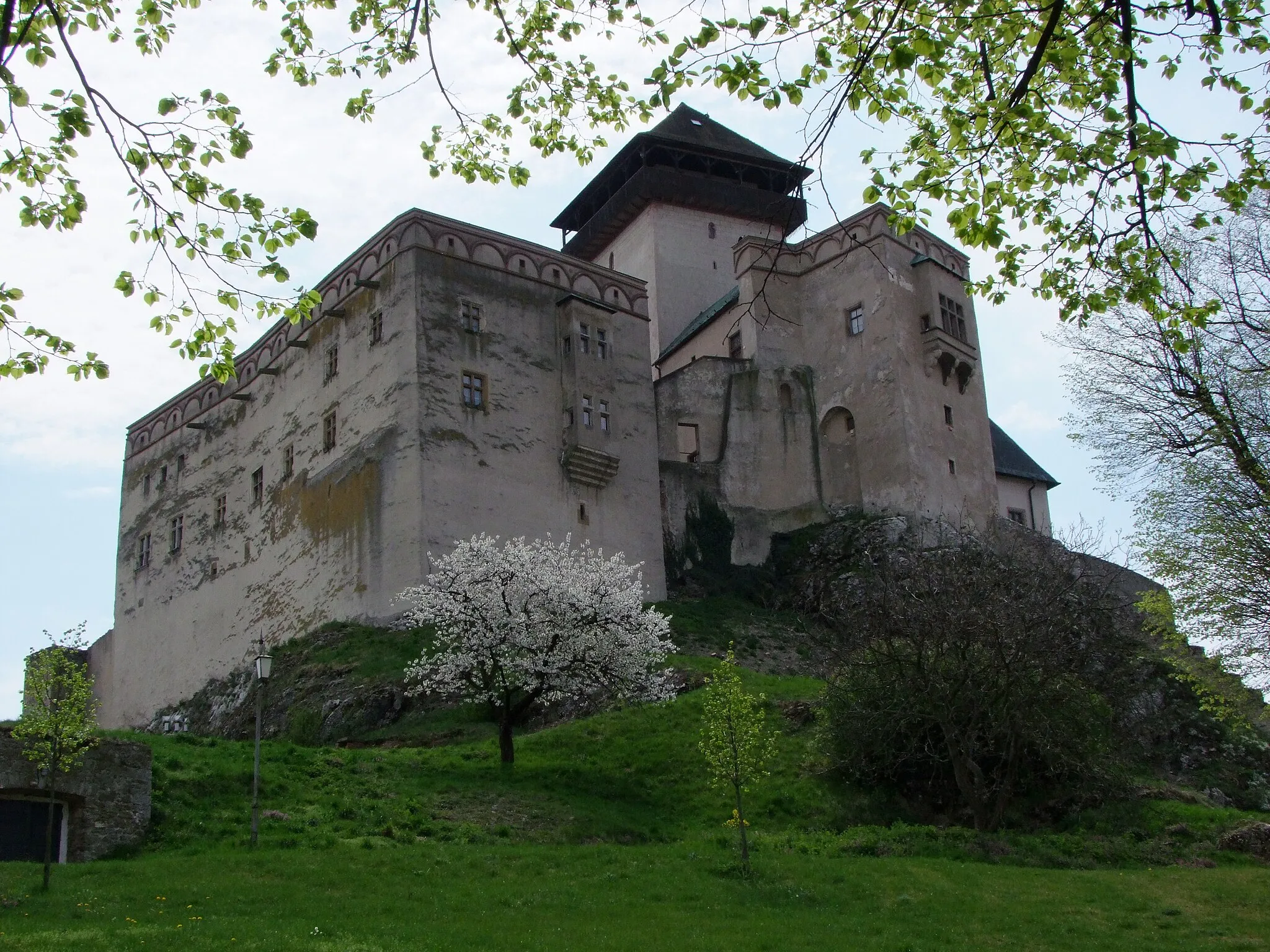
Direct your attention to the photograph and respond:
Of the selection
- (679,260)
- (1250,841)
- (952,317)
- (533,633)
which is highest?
(679,260)

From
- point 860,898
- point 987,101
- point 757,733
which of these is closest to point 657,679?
point 757,733

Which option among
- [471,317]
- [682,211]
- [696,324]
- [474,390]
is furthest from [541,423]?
[682,211]

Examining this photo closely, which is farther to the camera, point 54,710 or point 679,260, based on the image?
point 679,260

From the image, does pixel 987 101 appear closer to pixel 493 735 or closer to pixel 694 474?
pixel 493 735

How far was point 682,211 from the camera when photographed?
53.0m

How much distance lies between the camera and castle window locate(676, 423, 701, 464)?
43906 mm

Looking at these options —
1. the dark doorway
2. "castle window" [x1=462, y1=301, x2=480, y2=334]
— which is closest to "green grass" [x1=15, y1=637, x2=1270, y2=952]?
the dark doorway

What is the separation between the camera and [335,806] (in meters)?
21.3

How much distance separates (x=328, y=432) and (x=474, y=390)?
525cm

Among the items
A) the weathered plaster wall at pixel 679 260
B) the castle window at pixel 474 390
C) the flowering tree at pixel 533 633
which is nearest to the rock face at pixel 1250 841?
the flowering tree at pixel 533 633

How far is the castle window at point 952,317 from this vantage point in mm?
45469

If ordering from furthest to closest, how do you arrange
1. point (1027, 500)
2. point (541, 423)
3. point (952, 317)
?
point (1027, 500), point (952, 317), point (541, 423)

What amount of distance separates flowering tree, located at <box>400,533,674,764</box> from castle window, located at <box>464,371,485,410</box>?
1004 cm

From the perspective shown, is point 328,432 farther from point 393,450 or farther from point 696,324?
point 696,324
